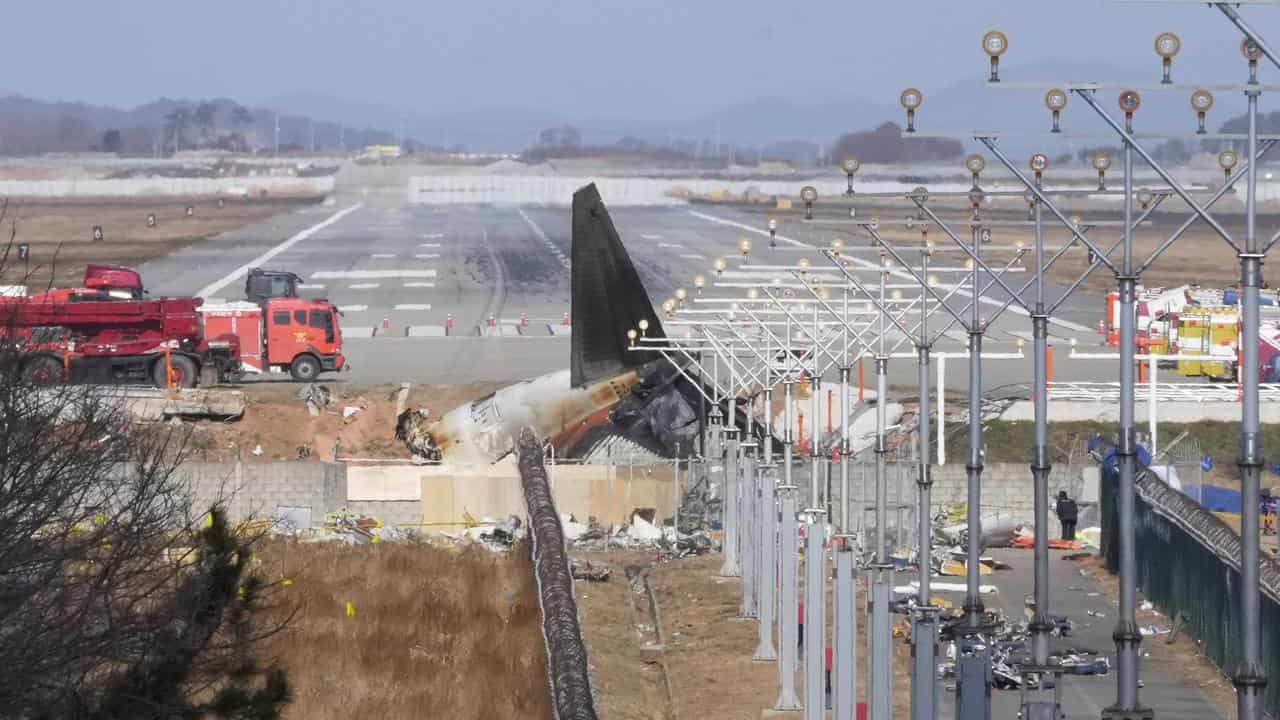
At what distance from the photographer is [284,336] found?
73250 mm

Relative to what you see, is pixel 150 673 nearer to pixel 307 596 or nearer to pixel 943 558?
pixel 307 596

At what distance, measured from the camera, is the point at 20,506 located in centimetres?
2489

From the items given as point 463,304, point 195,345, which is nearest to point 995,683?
point 195,345

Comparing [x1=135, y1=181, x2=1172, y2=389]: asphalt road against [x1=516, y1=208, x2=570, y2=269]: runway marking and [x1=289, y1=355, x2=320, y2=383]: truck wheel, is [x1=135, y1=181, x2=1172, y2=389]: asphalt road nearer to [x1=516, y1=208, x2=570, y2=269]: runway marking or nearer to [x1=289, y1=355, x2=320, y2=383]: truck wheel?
[x1=516, y1=208, x2=570, y2=269]: runway marking

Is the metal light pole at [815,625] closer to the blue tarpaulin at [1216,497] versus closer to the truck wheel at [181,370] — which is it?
the blue tarpaulin at [1216,497]

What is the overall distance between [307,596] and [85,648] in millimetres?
20706

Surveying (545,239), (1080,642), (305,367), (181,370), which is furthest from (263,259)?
(1080,642)

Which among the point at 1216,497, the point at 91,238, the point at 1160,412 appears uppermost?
the point at 91,238

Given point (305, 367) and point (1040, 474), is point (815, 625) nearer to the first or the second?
point (1040, 474)

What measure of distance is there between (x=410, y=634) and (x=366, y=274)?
262 feet

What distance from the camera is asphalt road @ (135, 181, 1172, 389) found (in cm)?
7762

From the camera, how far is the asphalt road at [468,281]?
77625mm

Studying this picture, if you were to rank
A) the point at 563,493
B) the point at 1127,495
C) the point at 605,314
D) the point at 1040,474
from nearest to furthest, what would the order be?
the point at 1127,495 < the point at 1040,474 < the point at 563,493 < the point at 605,314

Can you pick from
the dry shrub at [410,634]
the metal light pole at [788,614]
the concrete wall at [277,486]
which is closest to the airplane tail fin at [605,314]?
the concrete wall at [277,486]
